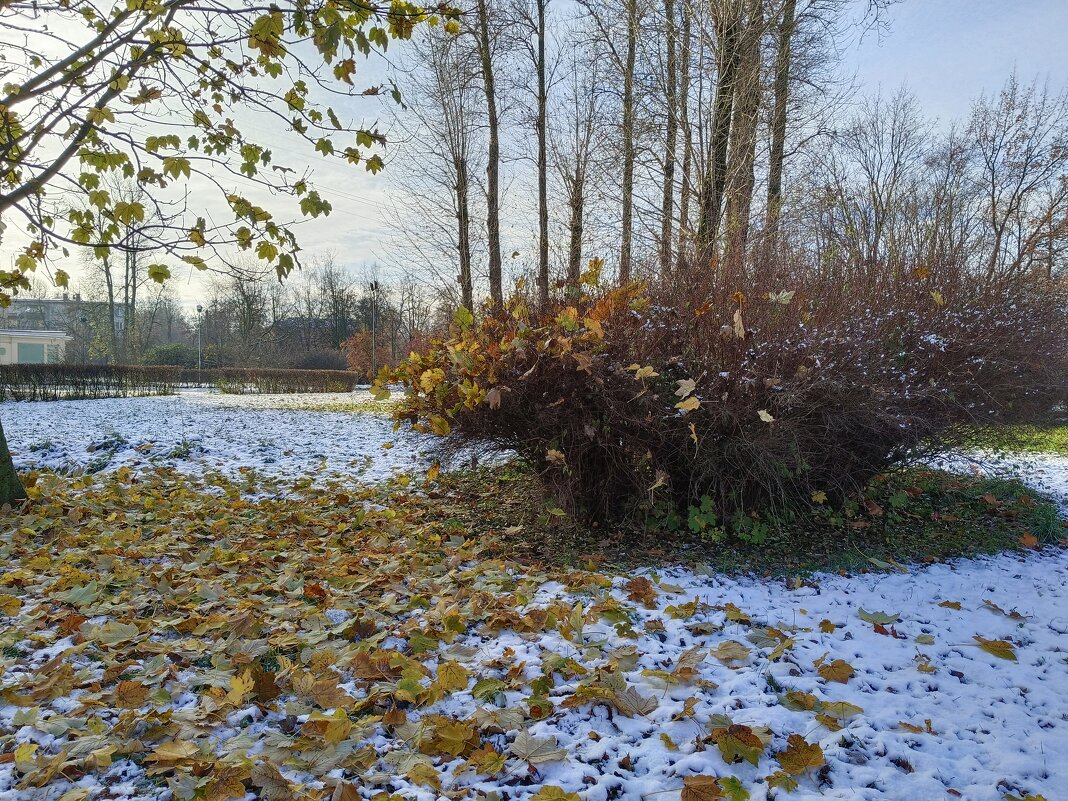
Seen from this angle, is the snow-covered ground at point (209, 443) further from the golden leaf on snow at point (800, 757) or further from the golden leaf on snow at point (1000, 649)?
the golden leaf on snow at point (1000, 649)

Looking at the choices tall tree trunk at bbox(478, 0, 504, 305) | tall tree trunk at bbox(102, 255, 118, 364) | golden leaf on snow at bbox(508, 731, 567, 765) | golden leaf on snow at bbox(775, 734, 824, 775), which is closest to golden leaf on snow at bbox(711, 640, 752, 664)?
golden leaf on snow at bbox(775, 734, 824, 775)

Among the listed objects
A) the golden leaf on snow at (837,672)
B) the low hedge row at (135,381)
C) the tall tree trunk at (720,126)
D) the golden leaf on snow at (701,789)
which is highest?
the tall tree trunk at (720,126)

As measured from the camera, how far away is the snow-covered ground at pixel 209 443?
730 cm

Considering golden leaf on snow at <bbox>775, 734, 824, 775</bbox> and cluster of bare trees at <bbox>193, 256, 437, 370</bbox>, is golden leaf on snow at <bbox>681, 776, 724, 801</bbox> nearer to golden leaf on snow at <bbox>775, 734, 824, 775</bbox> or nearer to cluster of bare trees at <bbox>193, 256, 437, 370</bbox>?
golden leaf on snow at <bbox>775, 734, 824, 775</bbox>

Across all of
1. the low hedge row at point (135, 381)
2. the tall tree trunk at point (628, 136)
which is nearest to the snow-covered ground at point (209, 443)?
the low hedge row at point (135, 381)

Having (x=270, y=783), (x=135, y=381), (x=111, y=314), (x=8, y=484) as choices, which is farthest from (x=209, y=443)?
(x=111, y=314)

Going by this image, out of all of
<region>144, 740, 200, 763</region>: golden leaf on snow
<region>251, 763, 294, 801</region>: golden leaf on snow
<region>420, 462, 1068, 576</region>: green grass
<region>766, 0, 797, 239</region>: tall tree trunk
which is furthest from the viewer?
<region>766, 0, 797, 239</region>: tall tree trunk

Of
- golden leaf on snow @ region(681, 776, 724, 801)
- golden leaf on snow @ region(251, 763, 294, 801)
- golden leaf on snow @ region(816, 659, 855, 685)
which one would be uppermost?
golden leaf on snow @ region(251, 763, 294, 801)

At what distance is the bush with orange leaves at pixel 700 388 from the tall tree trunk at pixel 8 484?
12.7 feet

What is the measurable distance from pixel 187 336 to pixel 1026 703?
63897 millimetres

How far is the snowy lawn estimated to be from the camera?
6.37 ft

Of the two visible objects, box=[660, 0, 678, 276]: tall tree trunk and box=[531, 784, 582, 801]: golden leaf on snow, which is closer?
box=[531, 784, 582, 801]: golden leaf on snow

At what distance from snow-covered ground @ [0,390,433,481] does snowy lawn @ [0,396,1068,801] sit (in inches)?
74.7

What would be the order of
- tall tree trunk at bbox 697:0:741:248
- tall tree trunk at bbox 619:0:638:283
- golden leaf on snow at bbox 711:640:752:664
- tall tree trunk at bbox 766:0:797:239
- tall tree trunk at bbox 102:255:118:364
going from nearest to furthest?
golden leaf on snow at bbox 711:640:752:664 → tall tree trunk at bbox 697:0:741:248 → tall tree trunk at bbox 766:0:797:239 → tall tree trunk at bbox 619:0:638:283 → tall tree trunk at bbox 102:255:118:364
